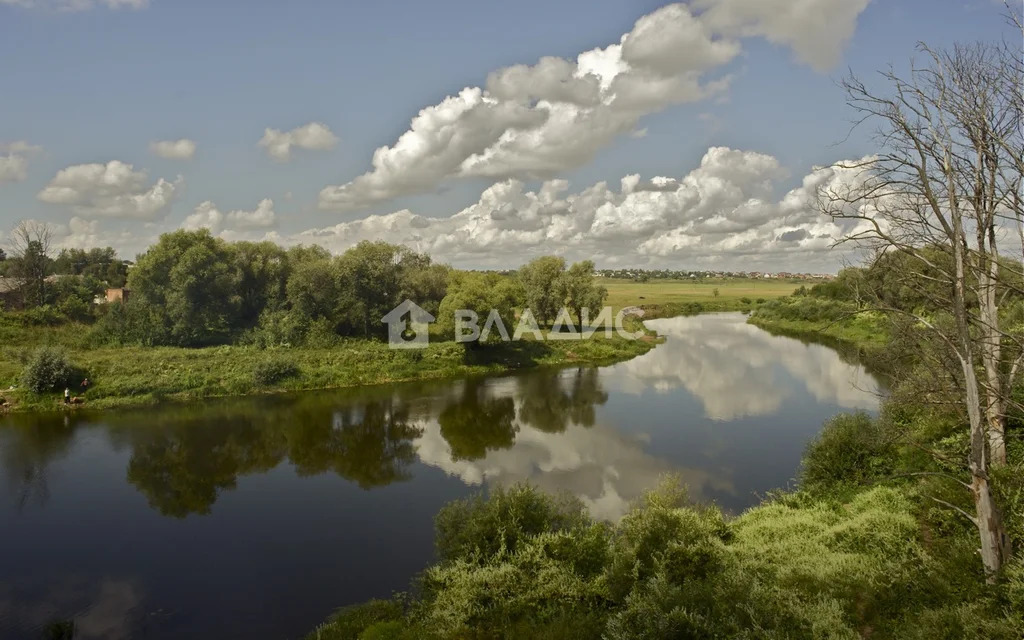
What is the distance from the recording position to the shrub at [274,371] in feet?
106

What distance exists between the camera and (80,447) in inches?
880

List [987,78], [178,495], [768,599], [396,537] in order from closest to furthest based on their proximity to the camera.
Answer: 1. [987,78]
2. [768,599]
3. [396,537]
4. [178,495]

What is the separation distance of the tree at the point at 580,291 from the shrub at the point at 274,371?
24503 millimetres

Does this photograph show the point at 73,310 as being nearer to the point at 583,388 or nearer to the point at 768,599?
the point at 583,388

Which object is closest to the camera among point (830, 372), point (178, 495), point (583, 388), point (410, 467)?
point (178, 495)

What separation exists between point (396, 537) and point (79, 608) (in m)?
6.90

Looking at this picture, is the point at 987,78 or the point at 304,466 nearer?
the point at 987,78

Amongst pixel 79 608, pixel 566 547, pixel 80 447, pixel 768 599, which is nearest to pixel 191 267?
pixel 80 447

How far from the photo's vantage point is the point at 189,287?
125 ft

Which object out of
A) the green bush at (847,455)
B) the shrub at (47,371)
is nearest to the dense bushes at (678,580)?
the green bush at (847,455)

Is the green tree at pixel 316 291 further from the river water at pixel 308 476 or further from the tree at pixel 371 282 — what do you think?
the river water at pixel 308 476

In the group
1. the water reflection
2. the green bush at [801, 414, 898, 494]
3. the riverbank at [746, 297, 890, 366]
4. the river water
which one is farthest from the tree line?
the riverbank at [746, 297, 890, 366]

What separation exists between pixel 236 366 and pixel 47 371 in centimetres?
866

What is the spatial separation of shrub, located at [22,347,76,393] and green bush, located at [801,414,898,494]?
33195mm
